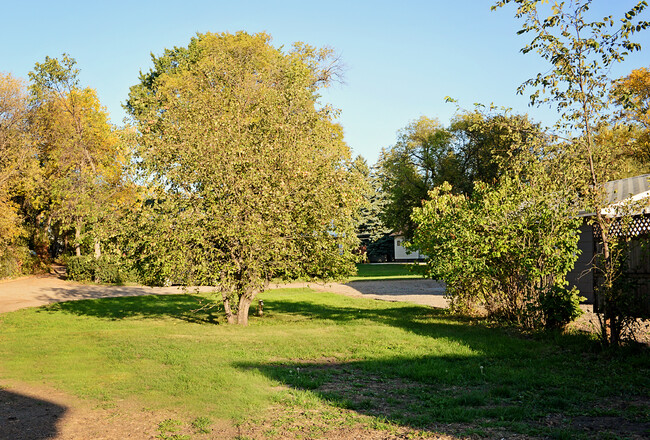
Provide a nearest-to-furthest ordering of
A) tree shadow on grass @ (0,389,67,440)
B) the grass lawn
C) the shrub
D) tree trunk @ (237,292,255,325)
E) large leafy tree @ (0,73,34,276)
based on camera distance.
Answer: tree shadow on grass @ (0,389,67,440) < the grass lawn < the shrub < tree trunk @ (237,292,255,325) < large leafy tree @ (0,73,34,276)

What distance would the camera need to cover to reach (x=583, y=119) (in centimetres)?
856

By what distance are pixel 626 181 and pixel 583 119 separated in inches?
407

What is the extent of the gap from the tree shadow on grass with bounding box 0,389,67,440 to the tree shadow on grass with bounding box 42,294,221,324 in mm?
6611

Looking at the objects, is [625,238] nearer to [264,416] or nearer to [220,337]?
[264,416]

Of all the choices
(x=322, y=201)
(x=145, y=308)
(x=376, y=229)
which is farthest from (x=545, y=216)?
(x=376, y=229)

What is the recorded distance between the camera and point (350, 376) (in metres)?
7.15

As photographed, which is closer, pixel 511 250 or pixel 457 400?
pixel 457 400

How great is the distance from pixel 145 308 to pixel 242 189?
7915mm

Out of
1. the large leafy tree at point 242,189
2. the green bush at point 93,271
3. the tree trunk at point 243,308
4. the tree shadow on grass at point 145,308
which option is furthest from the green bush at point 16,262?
the tree trunk at point 243,308

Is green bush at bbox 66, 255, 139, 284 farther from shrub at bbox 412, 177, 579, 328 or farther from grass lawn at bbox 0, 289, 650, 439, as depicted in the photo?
shrub at bbox 412, 177, 579, 328

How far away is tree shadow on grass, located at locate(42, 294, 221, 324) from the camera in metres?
14.6

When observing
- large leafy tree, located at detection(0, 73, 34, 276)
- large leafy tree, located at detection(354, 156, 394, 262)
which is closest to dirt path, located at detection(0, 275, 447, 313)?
large leafy tree, located at detection(0, 73, 34, 276)

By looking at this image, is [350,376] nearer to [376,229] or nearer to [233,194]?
[233,194]

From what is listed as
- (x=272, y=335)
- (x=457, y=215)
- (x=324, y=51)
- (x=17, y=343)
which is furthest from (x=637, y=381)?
(x=324, y=51)
